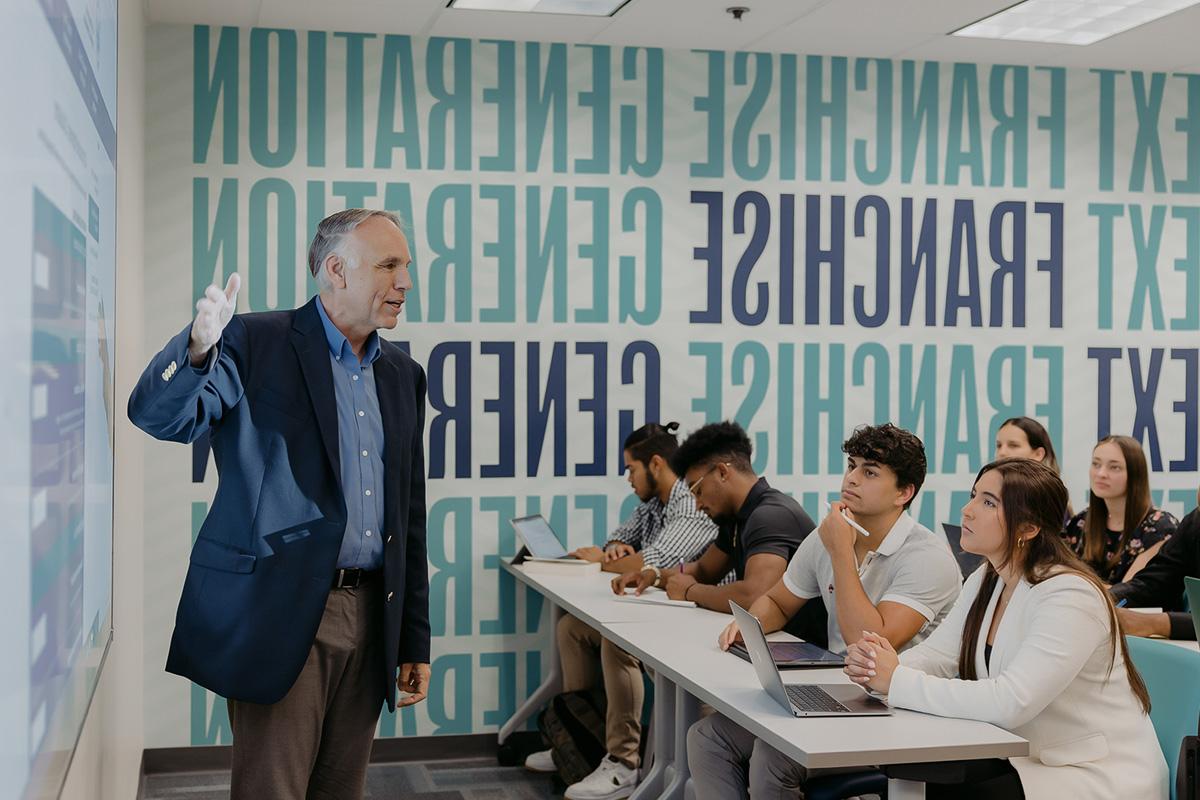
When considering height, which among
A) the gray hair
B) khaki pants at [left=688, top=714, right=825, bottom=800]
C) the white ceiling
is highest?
the white ceiling

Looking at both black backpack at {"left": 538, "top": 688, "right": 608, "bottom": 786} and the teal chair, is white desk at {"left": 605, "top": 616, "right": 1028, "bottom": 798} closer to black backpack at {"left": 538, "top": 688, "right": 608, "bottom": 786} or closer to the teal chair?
the teal chair

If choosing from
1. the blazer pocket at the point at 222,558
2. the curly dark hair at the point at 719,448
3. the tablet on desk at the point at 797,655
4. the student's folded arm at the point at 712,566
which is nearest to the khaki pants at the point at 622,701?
the student's folded arm at the point at 712,566

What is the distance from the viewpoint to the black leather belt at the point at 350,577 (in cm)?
242

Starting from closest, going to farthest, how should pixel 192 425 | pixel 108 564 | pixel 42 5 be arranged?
pixel 42 5 → pixel 192 425 → pixel 108 564

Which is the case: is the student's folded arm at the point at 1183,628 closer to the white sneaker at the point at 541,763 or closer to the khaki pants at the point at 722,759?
the khaki pants at the point at 722,759

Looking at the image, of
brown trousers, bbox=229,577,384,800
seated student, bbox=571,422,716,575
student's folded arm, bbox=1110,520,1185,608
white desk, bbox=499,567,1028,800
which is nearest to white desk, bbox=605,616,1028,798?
white desk, bbox=499,567,1028,800

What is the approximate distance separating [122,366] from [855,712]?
2.00 metres

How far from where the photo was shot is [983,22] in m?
5.04

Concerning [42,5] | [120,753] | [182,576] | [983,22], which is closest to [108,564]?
[120,753]

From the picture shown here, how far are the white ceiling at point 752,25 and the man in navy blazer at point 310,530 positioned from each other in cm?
257

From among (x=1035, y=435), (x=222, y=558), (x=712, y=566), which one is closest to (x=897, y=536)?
(x=712, y=566)

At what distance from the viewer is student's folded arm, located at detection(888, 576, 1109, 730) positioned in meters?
2.52

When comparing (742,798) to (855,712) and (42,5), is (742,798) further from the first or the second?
(42,5)

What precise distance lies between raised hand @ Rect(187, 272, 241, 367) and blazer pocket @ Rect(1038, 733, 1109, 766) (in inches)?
73.7
